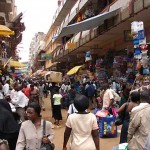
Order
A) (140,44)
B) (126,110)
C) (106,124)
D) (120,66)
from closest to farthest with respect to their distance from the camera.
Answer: (126,110) < (140,44) < (106,124) < (120,66)

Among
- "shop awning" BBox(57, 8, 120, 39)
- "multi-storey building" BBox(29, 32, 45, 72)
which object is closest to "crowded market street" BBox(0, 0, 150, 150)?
"shop awning" BBox(57, 8, 120, 39)

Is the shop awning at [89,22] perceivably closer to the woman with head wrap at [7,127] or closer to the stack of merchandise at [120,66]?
the stack of merchandise at [120,66]

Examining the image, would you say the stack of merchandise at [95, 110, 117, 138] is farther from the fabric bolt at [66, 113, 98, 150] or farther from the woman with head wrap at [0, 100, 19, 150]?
the fabric bolt at [66, 113, 98, 150]

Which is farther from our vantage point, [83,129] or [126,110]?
[126,110]

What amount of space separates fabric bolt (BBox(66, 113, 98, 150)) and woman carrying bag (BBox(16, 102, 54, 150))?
399 mm

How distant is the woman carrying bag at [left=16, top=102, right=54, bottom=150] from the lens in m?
4.40

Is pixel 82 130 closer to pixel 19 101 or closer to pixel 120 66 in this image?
pixel 19 101

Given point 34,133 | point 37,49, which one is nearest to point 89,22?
point 34,133

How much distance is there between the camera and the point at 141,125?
4969mm

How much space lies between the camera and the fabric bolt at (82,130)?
4719mm

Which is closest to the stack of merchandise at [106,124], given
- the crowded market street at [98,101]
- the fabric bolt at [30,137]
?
the crowded market street at [98,101]

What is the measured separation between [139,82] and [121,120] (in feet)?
12.1

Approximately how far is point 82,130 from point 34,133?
0.68 meters

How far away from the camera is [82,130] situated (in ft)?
15.6
